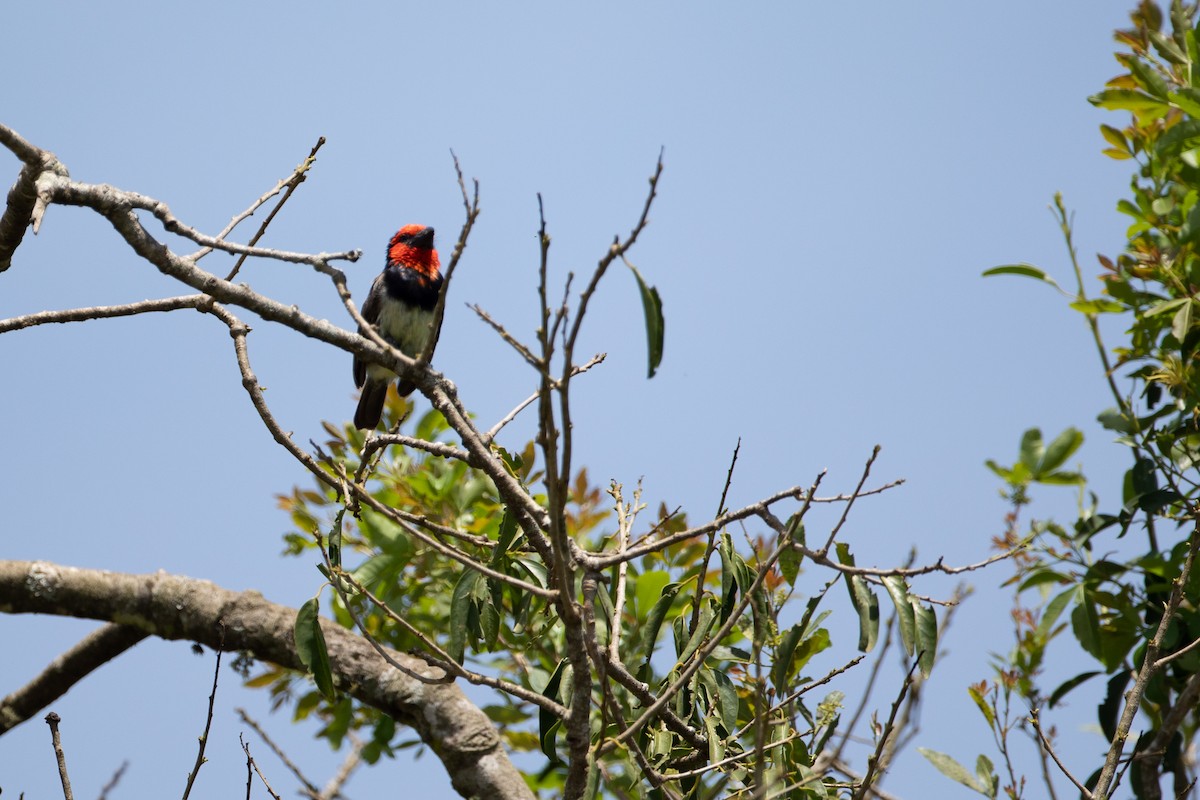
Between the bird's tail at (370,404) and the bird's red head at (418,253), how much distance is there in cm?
81

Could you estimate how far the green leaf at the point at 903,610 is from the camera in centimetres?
239

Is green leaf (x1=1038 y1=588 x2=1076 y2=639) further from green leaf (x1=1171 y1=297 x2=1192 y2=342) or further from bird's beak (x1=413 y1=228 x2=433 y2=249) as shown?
bird's beak (x1=413 y1=228 x2=433 y2=249)

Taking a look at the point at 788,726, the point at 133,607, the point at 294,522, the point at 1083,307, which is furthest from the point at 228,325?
the point at 1083,307

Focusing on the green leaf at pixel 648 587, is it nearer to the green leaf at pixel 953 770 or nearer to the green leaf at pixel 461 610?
the green leaf at pixel 953 770

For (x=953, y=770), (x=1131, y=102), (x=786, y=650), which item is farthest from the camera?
(x=1131, y=102)

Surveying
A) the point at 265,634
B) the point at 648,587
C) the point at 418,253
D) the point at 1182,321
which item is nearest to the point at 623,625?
the point at 648,587

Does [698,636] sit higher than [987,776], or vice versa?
[698,636]

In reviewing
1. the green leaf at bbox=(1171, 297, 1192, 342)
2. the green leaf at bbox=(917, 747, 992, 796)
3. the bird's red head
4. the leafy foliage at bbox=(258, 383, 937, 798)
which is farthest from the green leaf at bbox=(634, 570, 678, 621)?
the bird's red head

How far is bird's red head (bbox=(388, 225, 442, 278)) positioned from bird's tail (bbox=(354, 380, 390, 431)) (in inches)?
31.7

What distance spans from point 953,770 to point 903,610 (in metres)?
0.97

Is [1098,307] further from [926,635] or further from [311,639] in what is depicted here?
[311,639]

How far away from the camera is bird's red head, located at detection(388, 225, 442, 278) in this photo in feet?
22.7

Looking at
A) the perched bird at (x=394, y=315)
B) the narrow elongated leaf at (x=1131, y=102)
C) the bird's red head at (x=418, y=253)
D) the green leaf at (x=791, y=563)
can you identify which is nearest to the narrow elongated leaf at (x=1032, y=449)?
the narrow elongated leaf at (x=1131, y=102)

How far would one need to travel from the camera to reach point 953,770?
3.14 m
